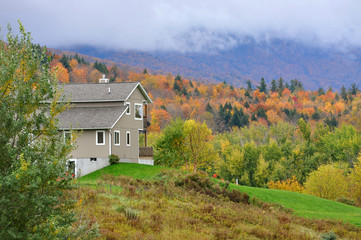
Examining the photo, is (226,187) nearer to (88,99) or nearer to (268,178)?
(88,99)

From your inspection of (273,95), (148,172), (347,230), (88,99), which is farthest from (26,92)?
(273,95)

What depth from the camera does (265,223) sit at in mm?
20688

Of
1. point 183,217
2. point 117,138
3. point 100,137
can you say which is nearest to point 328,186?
point 117,138

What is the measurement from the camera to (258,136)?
10081 centimetres

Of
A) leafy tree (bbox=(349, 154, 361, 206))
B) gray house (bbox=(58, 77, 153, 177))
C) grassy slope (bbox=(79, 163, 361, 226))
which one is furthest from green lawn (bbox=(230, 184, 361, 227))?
leafy tree (bbox=(349, 154, 361, 206))

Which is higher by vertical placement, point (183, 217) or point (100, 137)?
point (100, 137)

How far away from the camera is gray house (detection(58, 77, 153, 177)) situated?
4122cm

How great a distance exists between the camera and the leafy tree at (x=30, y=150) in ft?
25.4

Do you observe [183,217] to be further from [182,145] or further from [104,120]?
[182,145]

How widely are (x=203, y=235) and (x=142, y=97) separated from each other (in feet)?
102

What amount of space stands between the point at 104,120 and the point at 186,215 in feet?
75.8

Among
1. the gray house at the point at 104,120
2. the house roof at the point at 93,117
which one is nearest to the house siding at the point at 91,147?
the gray house at the point at 104,120

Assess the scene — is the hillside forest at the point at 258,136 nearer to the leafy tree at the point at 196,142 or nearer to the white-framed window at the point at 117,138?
the leafy tree at the point at 196,142

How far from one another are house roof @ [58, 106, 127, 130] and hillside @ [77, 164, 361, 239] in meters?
12.3
